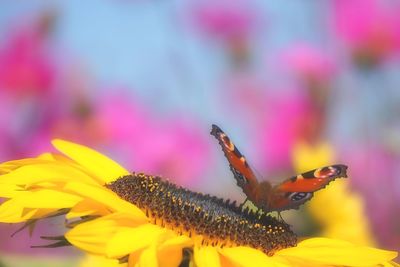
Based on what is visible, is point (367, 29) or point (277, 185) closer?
point (277, 185)

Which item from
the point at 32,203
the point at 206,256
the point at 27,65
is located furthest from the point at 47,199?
the point at 27,65

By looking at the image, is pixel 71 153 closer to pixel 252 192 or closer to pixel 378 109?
pixel 252 192

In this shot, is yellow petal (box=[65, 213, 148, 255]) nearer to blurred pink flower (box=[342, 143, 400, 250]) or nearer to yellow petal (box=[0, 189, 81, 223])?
yellow petal (box=[0, 189, 81, 223])

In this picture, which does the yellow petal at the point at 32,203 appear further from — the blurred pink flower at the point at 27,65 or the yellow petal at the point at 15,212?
the blurred pink flower at the point at 27,65

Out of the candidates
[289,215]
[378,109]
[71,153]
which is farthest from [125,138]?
[71,153]

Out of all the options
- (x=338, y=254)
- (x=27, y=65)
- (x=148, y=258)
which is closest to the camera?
(x=148, y=258)

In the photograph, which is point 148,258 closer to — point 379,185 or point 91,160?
point 91,160

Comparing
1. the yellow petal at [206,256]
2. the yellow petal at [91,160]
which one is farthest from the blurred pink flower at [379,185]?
the yellow petal at [206,256]
